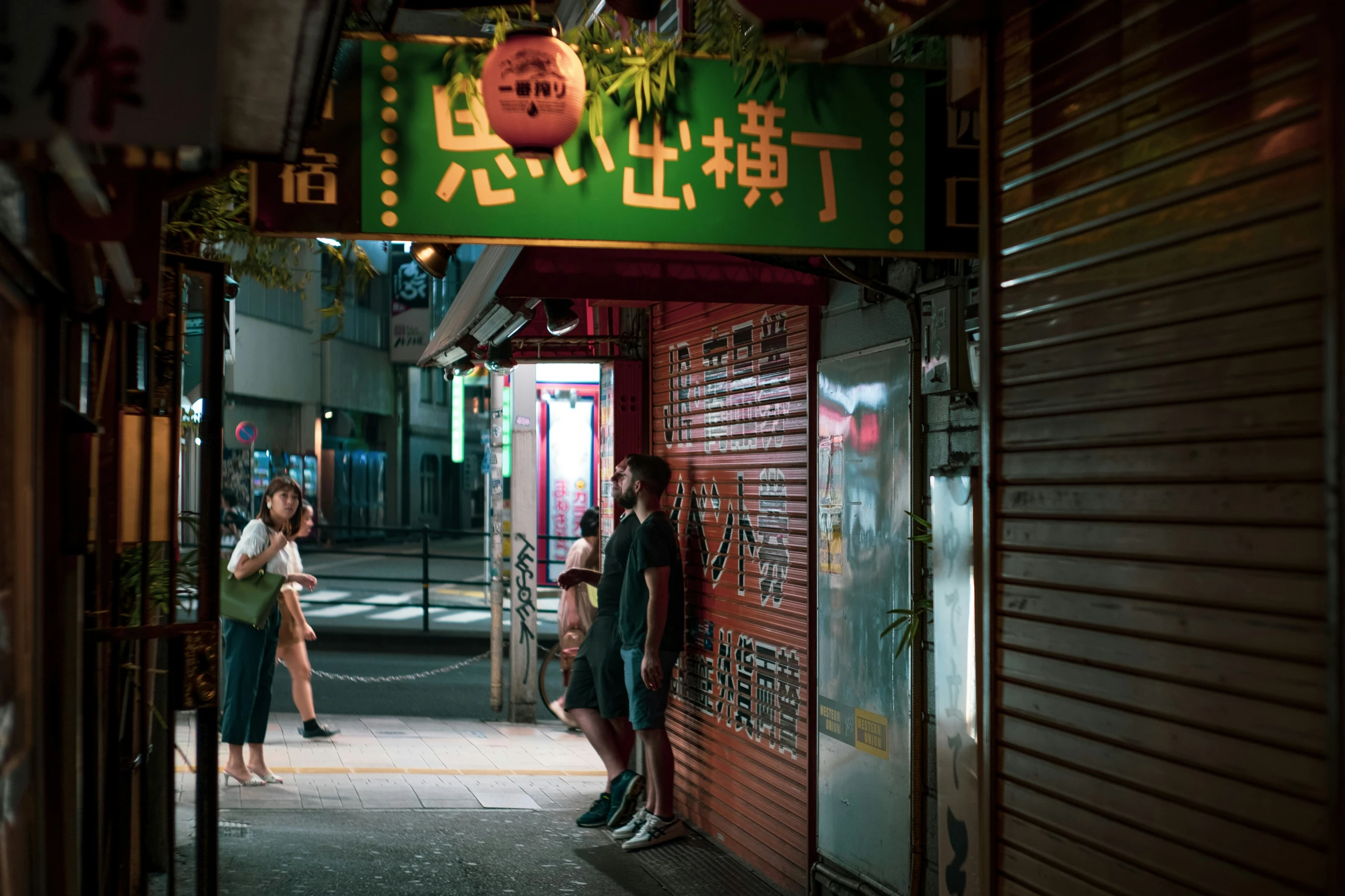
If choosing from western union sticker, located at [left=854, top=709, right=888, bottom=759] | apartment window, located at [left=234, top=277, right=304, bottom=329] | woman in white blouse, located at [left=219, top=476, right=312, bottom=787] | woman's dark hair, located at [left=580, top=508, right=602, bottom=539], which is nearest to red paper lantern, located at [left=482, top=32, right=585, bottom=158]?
western union sticker, located at [left=854, top=709, right=888, bottom=759]

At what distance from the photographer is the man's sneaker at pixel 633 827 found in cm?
781

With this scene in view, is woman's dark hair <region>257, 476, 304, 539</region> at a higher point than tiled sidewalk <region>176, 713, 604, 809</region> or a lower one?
higher

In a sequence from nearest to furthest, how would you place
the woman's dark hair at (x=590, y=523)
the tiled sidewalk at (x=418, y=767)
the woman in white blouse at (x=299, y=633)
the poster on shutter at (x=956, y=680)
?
the poster on shutter at (x=956, y=680) < the tiled sidewalk at (x=418, y=767) < the woman in white blouse at (x=299, y=633) < the woman's dark hair at (x=590, y=523)

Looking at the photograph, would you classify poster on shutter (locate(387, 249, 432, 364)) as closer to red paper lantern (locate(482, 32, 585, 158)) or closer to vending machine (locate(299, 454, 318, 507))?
vending machine (locate(299, 454, 318, 507))

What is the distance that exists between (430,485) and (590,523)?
1595 inches

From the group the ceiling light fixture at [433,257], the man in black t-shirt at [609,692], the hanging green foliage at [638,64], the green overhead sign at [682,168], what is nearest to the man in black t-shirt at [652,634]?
the man in black t-shirt at [609,692]

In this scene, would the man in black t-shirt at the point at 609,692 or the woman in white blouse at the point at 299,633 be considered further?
the woman in white blouse at the point at 299,633

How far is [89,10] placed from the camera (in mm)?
2111

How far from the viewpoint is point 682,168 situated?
185 inches

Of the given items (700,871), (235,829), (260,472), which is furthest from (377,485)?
(700,871)

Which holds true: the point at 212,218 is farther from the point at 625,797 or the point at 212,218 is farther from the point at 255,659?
the point at 625,797

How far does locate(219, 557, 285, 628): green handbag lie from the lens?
8398 mm

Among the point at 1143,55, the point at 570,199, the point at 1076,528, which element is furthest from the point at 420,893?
the point at 1143,55

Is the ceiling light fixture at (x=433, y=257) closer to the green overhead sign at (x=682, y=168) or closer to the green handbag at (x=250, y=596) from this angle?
the green overhead sign at (x=682, y=168)
